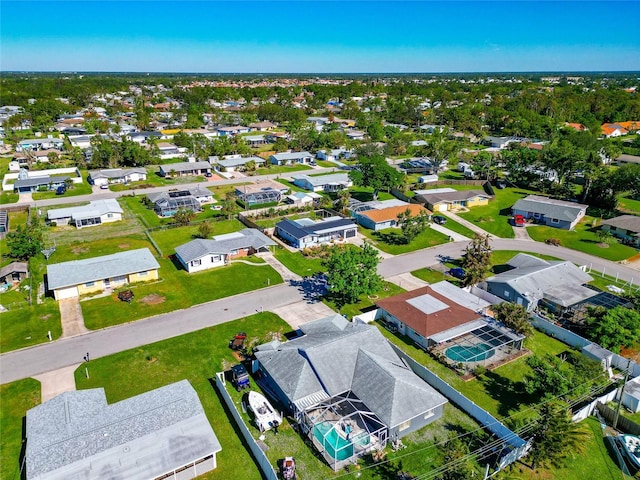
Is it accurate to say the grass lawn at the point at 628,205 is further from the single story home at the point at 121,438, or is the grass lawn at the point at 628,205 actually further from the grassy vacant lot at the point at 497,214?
the single story home at the point at 121,438

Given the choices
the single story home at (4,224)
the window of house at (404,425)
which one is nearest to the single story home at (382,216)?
the window of house at (404,425)

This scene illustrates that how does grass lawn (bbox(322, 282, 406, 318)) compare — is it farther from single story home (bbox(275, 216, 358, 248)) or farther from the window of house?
the window of house

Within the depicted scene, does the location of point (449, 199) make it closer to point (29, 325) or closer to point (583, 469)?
point (583, 469)

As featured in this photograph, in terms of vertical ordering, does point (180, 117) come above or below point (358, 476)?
above

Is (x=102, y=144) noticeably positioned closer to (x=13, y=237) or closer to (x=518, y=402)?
(x=13, y=237)

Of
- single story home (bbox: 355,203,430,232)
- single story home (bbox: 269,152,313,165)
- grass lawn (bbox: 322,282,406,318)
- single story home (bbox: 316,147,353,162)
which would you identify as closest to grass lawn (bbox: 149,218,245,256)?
single story home (bbox: 355,203,430,232)

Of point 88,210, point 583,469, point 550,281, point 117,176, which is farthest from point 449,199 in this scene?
point 117,176

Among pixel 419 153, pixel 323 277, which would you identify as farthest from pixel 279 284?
pixel 419 153
